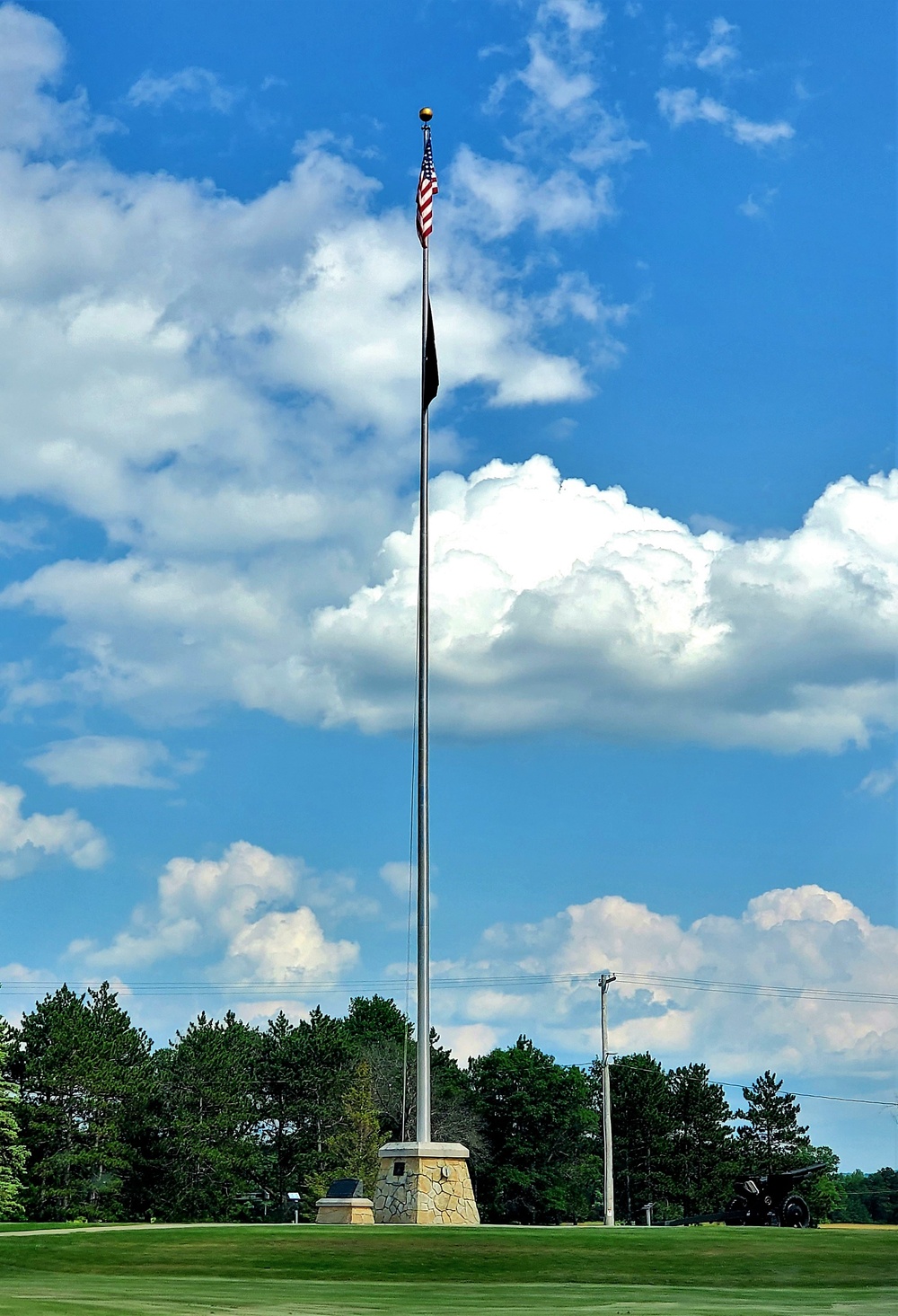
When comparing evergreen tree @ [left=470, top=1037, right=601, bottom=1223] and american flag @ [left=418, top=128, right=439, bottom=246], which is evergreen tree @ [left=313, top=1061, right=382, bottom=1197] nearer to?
evergreen tree @ [left=470, top=1037, right=601, bottom=1223]

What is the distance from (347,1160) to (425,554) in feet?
145

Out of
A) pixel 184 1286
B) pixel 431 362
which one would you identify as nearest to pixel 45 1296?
pixel 184 1286

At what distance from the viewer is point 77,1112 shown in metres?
69.2

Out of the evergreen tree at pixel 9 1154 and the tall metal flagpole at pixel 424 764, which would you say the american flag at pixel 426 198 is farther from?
the evergreen tree at pixel 9 1154

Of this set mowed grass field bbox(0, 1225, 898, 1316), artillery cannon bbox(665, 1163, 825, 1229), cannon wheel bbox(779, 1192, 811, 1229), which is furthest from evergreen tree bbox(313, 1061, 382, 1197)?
mowed grass field bbox(0, 1225, 898, 1316)

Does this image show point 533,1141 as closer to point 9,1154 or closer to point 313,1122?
point 313,1122

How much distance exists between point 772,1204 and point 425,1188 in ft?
33.9

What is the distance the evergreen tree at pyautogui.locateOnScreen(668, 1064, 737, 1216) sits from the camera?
3418 inches

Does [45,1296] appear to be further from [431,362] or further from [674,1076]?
[674,1076]

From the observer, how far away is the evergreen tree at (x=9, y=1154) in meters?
59.2

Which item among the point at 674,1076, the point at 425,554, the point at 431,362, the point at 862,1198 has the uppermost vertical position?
the point at 431,362

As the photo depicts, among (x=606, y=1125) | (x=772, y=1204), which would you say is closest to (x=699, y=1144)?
(x=606, y=1125)

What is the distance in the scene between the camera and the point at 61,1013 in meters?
71.9

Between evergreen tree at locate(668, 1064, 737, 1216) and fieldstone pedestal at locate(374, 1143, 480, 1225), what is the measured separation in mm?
59792
